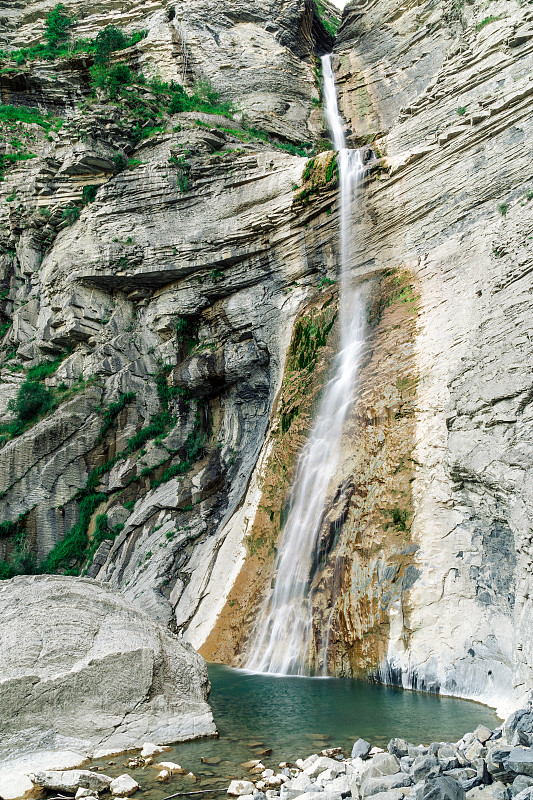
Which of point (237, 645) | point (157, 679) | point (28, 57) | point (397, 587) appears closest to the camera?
point (157, 679)

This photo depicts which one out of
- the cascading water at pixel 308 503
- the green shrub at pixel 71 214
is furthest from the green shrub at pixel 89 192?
the cascading water at pixel 308 503

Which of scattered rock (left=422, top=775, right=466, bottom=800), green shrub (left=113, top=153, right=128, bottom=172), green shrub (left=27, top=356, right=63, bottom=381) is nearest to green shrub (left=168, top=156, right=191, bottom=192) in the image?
green shrub (left=113, top=153, right=128, bottom=172)

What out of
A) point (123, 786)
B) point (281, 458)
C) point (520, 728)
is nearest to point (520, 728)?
point (520, 728)

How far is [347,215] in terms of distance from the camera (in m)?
19.6

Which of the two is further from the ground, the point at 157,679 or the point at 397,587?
the point at 397,587

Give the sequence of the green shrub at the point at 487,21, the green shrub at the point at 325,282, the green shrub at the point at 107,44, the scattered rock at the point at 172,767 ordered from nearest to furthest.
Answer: the scattered rock at the point at 172,767 < the green shrub at the point at 487,21 < the green shrub at the point at 325,282 < the green shrub at the point at 107,44

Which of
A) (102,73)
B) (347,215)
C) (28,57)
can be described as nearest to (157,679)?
(347,215)

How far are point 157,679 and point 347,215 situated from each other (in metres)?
15.6

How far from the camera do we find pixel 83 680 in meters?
7.53

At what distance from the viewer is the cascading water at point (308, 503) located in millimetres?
12984

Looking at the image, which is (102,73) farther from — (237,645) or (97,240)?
(237,645)

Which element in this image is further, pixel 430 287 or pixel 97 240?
pixel 97 240

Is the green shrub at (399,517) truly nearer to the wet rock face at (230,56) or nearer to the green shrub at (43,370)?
the green shrub at (43,370)

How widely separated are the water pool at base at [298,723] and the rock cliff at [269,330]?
76 cm
